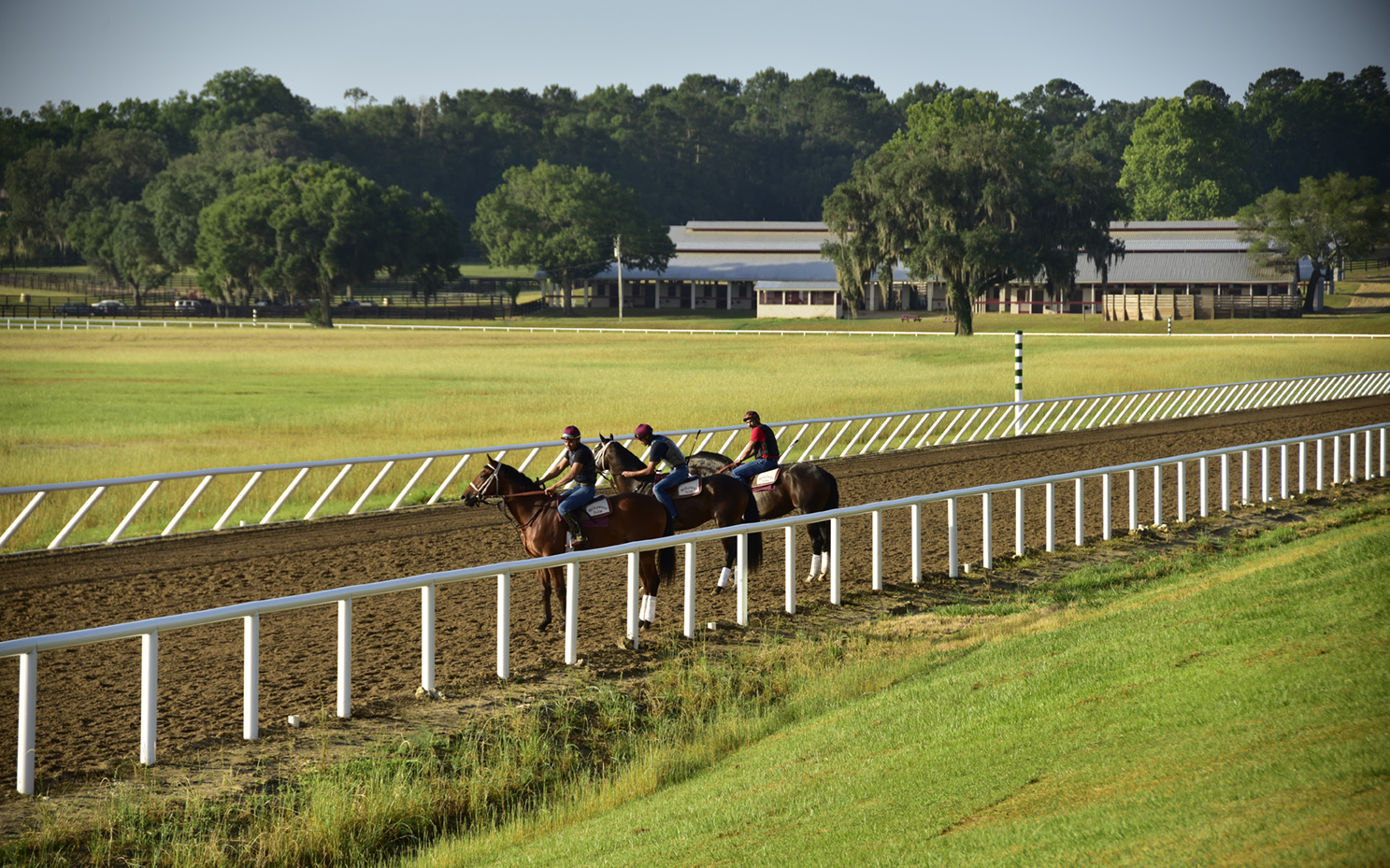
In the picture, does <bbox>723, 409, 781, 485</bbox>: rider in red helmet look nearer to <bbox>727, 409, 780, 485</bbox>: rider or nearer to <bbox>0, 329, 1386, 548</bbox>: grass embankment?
<bbox>727, 409, 780, 485</bbox>: rider

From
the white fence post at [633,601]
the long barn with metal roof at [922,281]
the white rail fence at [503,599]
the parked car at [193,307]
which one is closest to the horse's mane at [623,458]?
the white rail fence at [503,599]

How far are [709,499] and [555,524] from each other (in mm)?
2022

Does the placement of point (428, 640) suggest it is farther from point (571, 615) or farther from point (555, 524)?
point (555, 524)

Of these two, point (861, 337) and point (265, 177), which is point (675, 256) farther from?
A: point (861, 337)

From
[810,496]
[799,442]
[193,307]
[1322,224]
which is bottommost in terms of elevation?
[799,442]

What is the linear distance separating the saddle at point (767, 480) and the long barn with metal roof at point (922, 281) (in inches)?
1992

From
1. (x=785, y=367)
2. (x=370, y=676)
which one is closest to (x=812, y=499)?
(x=370, y=676)

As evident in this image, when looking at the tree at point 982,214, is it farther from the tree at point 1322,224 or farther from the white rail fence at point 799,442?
the white rail fence at point 799,442

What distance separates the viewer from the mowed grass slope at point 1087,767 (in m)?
4.47

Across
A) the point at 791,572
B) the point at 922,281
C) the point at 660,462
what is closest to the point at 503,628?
the point at 791,572

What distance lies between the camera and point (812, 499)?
39.7ft

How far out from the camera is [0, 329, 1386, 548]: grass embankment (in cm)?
1977

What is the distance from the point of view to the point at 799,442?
2417 cm

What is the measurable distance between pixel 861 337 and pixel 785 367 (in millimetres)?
18156
